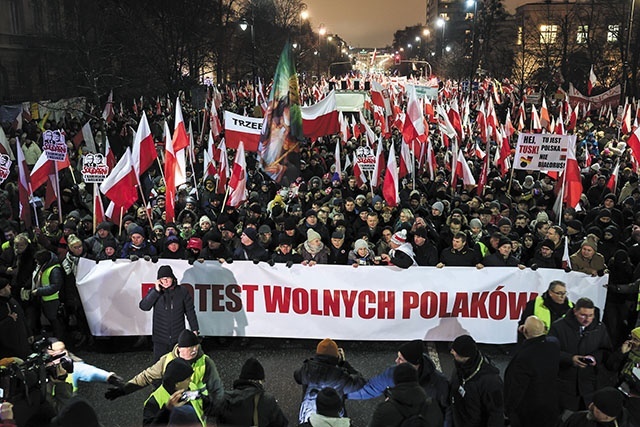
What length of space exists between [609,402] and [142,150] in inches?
292

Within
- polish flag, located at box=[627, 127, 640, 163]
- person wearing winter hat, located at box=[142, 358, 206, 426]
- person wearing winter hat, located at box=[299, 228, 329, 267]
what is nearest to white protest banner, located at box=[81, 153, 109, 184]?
person wearing winter hat, located at box=[299, 228, 329, 267]

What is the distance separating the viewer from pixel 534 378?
454cm

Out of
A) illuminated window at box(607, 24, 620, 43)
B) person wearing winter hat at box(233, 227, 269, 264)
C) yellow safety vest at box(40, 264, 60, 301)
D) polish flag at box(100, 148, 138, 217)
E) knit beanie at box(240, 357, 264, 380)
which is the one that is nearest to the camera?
knit beanie at box(240, 357, 264, 380)

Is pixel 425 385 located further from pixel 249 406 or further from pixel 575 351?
pixel 575 351

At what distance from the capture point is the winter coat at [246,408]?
3803mm

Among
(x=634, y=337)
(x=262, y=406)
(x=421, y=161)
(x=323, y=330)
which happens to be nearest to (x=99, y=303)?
(x=323, y=330)

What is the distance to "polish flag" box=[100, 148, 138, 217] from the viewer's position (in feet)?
28.5

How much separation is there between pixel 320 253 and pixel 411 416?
379cm

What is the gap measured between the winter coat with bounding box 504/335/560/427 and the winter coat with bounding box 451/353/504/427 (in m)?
0.45

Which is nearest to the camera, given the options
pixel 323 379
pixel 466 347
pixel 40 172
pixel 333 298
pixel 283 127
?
pixel 466 347

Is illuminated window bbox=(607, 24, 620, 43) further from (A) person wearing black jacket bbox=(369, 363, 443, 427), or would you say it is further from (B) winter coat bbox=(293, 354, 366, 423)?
(A) person wearing black jacket bbox=(369, 363, 443, 427)

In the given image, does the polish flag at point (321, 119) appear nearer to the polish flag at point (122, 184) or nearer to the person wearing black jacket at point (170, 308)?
the polish flag at point (122, 184)

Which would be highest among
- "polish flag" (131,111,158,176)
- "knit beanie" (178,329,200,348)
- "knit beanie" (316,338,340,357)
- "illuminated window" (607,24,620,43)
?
"illuminated window" (607,24,620,43)

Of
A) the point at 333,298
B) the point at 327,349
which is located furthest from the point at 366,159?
the point at 327,349
